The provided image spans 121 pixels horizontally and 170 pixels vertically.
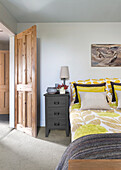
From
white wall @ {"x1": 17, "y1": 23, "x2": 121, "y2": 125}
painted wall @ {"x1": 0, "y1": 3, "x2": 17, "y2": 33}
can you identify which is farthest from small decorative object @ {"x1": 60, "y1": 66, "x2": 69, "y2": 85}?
painted wall @ {"x1": 0, "y1": 3, "x2": 17, "y2": 33}

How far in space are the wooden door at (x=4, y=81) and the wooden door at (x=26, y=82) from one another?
62.0 inches

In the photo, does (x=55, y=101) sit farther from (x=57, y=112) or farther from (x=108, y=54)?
(x=108, y=54)

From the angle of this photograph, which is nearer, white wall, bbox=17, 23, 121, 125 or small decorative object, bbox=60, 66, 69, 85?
small decorative object, bbox=60, 66, 69, 85

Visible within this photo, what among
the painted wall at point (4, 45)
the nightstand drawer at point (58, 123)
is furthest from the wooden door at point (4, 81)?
the nightstand drawer at point (58, 123)

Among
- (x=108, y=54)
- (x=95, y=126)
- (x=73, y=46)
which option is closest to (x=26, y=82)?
(x=73, y=46)

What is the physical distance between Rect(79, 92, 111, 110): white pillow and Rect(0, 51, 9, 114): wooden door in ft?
10.3

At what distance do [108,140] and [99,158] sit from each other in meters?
0.24

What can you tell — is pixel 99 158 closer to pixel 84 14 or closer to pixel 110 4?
pixel 110 4

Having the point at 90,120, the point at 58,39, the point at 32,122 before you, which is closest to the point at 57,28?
the point at 58,39

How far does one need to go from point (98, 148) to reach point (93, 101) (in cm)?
139

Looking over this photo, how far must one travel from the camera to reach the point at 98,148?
1.05 m

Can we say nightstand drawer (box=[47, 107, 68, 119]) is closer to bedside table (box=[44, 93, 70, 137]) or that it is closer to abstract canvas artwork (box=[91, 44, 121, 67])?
bedside table (box=[44, 93, 70, 137])

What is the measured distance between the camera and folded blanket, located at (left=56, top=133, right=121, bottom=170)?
3.21ft

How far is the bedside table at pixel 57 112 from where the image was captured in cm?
292
